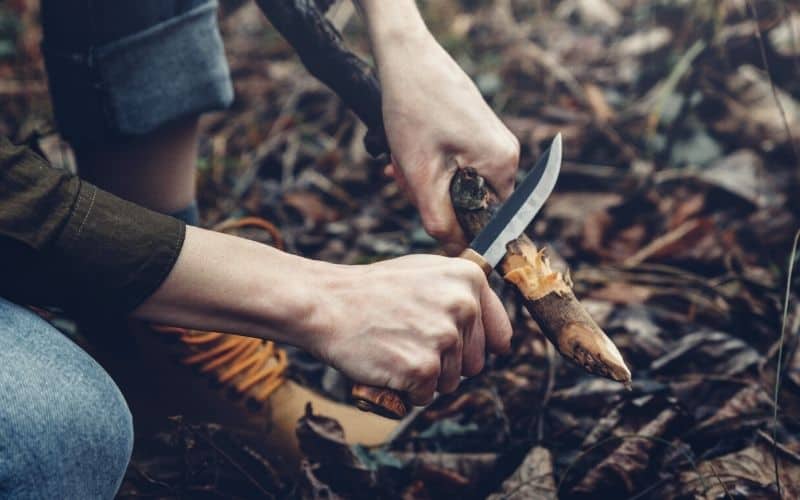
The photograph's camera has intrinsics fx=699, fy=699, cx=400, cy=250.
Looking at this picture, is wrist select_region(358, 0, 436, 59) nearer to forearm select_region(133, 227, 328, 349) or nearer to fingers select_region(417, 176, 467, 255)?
fingers select_region(417, 176, 467, 255)

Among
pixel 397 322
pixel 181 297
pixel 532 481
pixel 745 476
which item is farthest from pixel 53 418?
pixel 745 476

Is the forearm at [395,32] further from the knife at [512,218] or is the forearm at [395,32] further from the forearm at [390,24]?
the knife at [512,218]

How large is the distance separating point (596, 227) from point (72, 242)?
5.19 ft

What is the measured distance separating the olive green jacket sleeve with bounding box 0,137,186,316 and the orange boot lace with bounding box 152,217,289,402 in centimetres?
57

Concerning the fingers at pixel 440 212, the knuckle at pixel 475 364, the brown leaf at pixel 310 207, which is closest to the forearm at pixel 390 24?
the fingers at pixel 440 212

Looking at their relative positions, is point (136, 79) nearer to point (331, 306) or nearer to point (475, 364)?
point (331, 306)

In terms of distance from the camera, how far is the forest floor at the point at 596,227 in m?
1.39

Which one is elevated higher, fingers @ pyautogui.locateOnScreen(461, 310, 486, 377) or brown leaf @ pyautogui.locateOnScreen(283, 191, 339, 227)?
fingers @ pyautogui.locateOnScreen(461, 310, 486, 377)

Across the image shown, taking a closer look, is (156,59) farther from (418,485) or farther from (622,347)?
(622,347)

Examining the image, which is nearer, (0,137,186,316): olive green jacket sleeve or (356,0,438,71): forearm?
(0,137,186,316): olive green jacket sleeve

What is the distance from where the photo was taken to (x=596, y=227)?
6.95 ft

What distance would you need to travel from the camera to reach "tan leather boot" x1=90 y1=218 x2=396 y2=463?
156 cm

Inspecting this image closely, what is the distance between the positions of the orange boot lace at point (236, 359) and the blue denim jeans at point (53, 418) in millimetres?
485

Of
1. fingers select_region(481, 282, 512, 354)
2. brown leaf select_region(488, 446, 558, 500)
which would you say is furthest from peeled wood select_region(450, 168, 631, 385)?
brown leaf select_region(488, 446, 558, 500)
